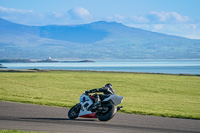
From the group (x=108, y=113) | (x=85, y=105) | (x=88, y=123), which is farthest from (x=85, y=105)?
(x=108, y=113)

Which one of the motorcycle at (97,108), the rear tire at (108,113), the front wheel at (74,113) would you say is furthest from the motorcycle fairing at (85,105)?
the rear tire at (108,113)

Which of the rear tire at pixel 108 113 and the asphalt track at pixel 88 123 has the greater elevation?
the rear tire at pixel 108 113

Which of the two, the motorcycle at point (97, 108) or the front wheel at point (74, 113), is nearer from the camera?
the motorcycle at point (97, 108)

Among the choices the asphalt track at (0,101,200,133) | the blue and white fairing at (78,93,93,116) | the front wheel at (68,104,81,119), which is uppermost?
the blue and white fairing at (78,93,93,116)

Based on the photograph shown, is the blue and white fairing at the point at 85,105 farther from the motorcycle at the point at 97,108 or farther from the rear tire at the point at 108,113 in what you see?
the rear tire at the point at 108,113

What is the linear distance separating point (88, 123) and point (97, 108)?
72 centimetres

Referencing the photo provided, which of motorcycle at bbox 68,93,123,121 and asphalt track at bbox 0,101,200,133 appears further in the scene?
motorcycle at bbox 68,93,123,121

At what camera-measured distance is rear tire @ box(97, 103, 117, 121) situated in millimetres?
15344

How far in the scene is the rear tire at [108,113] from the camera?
1534cm

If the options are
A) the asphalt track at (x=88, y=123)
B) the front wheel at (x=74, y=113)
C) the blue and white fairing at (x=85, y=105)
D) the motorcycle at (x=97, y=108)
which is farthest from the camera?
the front wheel at (x=74, y=113)

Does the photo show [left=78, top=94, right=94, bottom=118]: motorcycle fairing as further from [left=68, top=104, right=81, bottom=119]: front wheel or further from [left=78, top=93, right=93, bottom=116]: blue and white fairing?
[left=68, top=104, right=81, bottom=119]: front wheel

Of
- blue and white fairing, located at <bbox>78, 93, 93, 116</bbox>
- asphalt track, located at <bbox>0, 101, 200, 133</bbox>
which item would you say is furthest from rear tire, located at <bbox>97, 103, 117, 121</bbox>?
blue and white fairing, located at <bbox>78, 93, 93, 116</bbox>

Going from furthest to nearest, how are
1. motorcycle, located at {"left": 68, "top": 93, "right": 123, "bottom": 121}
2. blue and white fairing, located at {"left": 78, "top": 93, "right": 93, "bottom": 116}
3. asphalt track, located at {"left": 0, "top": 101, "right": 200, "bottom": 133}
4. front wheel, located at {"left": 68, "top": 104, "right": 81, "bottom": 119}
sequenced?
front wheel, located at {"left": 68, "top": 104, "right": 81, "bottom": 119} < blue and white fairing, located at {"left": 78, "top": 93, "right": 93, "bottom": 116} < motorcycle, located at {"left": 68, "top": 93, "right": 123, "bottom": 121} < asphalt track, located at {"left": 0, "top": 101, "right": 200, "bottom": 133}

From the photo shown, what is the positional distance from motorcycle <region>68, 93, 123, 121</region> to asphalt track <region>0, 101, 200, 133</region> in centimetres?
24
